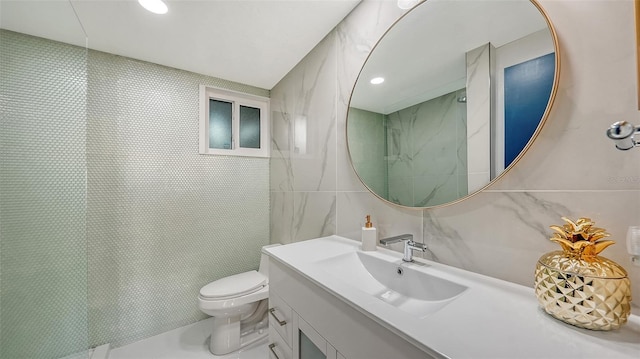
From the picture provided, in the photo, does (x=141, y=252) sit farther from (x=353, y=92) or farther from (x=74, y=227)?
(x=353, y=92)

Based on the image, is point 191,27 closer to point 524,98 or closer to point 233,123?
point 233,123

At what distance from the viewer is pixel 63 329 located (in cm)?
148

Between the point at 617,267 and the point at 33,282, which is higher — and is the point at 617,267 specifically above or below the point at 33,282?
above

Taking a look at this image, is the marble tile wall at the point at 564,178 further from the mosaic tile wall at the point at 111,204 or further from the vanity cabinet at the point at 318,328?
the mosaic tile wall at the point at 111,204

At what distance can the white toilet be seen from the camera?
1632mm

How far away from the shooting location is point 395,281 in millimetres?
954

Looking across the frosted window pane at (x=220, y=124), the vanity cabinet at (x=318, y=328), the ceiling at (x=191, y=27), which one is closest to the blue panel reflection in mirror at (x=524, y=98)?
the vanity cabinet at (x=318, y=328)

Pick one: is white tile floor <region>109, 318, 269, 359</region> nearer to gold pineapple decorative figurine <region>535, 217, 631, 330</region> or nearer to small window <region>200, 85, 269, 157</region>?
small window <region>200, 85, 269, 157</region>

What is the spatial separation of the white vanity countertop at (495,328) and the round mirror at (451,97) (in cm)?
36

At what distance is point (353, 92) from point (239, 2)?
2.71 ft

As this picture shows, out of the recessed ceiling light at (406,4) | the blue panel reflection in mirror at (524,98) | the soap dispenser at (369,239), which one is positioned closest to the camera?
the blue panel reflection in mirror at (524,98)

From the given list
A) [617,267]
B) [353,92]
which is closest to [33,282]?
[353,92]

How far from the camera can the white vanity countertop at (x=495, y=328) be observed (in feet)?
1.45

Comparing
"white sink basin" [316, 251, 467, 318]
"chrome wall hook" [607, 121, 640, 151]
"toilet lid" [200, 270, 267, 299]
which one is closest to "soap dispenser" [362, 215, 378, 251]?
"white sink basin" [316, 251, 467, 318]
